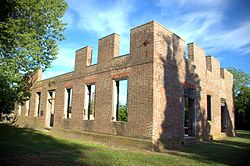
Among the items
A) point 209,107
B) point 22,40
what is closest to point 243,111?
point 209,107

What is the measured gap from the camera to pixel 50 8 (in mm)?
11672

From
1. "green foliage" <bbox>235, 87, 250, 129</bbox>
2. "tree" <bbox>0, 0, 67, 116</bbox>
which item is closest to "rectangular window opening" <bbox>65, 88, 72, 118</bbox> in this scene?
"tree" <bbox>0, 0, 67, 116</bbox>

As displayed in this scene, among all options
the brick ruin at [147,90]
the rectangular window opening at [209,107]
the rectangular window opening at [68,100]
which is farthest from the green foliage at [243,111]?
the rectangular window opening at [68,100]

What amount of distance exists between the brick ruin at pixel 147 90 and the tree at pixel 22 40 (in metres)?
3.39

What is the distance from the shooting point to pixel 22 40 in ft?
31.6

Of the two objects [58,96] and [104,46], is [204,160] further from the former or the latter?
[58,96]

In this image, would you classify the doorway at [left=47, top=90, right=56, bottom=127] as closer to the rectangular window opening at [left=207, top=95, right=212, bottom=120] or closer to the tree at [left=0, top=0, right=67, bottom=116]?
the tree at [left=0, top=0, right=67, bottom=116]

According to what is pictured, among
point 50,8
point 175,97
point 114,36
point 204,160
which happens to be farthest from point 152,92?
point 50,8

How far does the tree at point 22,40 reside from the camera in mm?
9352

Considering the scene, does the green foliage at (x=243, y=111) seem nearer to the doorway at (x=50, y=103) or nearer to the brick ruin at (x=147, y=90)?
the brick ruin at (x=147, y=90)

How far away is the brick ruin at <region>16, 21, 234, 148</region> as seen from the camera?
11.3 m

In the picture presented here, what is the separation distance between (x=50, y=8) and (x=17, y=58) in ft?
11.4

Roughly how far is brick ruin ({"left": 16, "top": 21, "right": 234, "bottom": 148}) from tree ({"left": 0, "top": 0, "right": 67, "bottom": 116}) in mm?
3393

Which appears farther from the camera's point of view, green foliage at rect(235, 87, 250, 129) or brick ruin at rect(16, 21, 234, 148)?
green foliage at rect(235, 87, 250, 129)
